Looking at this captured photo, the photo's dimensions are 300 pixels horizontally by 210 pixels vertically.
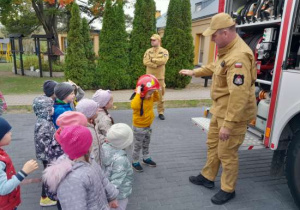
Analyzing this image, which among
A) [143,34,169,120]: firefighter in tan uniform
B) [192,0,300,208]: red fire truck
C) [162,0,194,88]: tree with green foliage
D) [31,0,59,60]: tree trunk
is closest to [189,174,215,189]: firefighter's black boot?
[192,0,300,208]: red fire truck

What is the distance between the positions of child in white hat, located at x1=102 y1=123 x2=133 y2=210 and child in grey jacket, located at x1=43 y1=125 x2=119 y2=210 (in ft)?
1.57

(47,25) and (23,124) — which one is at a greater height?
(47,25)

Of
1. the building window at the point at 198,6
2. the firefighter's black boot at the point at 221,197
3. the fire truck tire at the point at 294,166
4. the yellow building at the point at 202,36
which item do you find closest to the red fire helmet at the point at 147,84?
the firefighter's black boot at the point at 221,197

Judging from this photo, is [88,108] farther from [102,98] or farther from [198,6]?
[198,6]

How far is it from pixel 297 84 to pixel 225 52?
2.70ft

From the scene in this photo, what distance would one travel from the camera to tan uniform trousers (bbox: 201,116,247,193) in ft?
9.25

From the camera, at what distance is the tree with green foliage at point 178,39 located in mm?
10797

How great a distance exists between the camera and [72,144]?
1.70 meters

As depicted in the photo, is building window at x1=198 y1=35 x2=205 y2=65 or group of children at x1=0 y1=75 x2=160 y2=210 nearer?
group of children at x1=0 y1=75 x2=160 y2=210

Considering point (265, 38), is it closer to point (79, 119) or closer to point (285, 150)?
point (285, 150)

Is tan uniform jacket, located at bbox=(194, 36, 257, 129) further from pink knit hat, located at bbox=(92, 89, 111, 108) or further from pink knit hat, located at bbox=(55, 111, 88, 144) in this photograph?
pink knit hat, located at bbox=(55, 111, 88, 144)

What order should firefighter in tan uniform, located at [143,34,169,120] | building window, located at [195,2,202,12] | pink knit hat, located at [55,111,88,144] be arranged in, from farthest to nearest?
1. building window, located at [195,2,202,12]
2. firefighter in tan uniform, located at [143,34,169,120]
3. pink knit hat, located at [55,111,88,144]

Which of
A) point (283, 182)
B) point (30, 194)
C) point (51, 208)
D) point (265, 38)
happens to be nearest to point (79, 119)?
point (51, 208)

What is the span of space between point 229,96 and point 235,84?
0.48 feet
